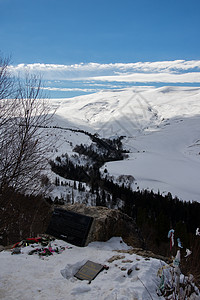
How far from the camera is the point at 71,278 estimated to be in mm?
6652

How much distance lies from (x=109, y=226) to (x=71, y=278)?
4060 mm

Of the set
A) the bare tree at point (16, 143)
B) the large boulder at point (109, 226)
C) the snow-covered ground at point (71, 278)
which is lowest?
the large boulder at point (109, 226)

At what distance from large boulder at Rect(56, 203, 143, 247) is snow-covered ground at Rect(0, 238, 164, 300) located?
167 cm

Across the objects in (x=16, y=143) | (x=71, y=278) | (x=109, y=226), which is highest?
(x=16, y=143)

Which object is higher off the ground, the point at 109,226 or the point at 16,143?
the point at 16,143

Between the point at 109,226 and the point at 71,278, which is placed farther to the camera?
the point at 109,226

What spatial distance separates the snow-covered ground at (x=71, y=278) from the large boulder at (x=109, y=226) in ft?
5.46

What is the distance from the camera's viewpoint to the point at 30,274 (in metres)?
6.55

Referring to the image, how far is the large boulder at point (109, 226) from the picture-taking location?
10.0 m

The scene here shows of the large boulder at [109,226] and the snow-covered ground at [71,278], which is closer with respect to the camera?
the snow-covered ground at [71,278]

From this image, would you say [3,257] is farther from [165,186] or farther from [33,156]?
[165,186]

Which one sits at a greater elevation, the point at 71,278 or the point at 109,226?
the point at 71,278

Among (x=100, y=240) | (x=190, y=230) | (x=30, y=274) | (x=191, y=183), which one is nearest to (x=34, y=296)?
(x=30, y=274)

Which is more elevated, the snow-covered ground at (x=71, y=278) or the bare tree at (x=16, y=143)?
the bare tree at (x=16, y=143)
